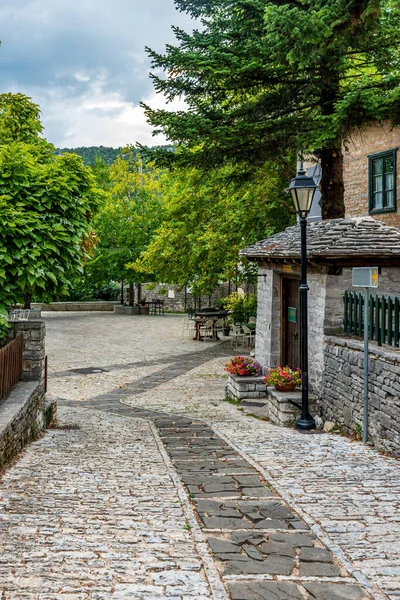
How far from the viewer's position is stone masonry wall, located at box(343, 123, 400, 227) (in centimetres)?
1534

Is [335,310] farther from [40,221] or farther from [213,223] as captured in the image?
[213,223]

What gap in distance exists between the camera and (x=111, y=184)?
43.9m

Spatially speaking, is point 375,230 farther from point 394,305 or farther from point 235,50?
point 235,50

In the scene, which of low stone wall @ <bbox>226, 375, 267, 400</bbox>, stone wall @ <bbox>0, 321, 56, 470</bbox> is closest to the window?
low stone wall @ <bbox>226, 375, 267, 400</bbox>

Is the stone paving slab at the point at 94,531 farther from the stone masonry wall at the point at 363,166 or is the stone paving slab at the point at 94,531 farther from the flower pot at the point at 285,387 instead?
the stone masonry wall at the point at 363,166

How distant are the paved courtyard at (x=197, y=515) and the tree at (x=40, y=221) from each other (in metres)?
2.42

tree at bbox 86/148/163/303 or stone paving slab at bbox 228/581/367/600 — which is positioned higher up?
tree at bbox 86/148/163/303


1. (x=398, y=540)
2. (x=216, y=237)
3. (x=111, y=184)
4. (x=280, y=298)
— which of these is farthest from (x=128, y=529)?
(x=111, y=184)

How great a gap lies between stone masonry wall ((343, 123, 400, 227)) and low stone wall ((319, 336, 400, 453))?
6.81m

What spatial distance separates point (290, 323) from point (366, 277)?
16.0ft

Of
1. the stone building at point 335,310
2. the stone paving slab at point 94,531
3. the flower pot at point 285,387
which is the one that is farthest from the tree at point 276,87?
the stone paving slab at point 94,531

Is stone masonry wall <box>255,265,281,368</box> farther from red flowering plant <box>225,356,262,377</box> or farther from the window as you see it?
the window

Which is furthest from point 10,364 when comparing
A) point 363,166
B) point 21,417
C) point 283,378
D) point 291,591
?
point 363,166

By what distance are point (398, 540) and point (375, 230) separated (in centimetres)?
693
